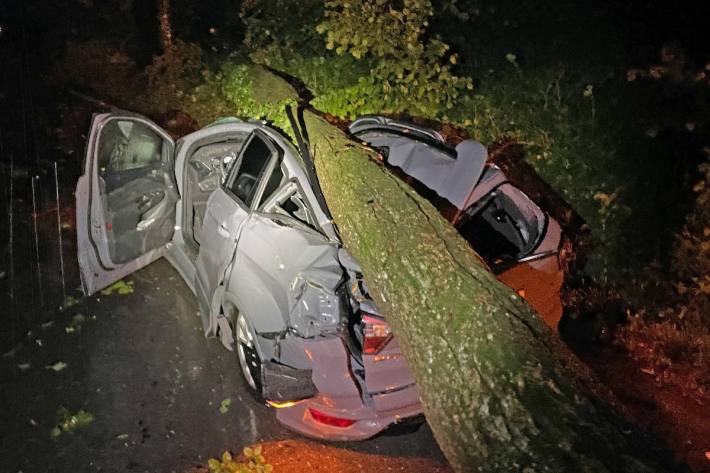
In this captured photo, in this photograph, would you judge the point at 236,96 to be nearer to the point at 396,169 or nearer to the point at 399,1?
the point at 399,1

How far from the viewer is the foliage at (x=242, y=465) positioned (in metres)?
3.70

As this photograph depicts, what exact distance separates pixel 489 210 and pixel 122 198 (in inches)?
119

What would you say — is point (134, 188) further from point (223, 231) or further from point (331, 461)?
point (331, 461)

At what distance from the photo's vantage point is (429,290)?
3.03m

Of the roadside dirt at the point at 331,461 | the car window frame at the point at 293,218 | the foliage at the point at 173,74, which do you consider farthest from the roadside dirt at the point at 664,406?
the foliage at the point at 173,74

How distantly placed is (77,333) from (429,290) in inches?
136

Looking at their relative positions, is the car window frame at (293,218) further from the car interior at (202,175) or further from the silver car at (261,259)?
the car interior at (202,175)

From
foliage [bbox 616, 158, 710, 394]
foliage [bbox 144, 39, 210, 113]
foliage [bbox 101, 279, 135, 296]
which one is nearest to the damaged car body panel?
foliage [bbox 616, 158, 710, 394]

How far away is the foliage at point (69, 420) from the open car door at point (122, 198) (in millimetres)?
1023

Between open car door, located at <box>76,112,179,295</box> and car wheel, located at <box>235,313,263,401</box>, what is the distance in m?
1.42

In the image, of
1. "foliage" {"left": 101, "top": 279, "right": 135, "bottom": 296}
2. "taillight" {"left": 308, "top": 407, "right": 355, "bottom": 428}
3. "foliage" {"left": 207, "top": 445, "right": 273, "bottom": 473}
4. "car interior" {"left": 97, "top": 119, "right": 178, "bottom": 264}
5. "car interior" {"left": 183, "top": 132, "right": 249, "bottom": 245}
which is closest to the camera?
"taillight" {"left": 308, "top": 407, "right": 355, "bottom": 428}

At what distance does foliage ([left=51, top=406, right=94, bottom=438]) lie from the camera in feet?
13.4

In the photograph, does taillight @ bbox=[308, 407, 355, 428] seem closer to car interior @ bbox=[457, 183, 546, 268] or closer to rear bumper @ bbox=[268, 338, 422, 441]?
rear bumper @ bbox=[268, 338, 422, 441]

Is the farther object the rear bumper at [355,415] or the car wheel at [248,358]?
the car wheel at [248,358]
